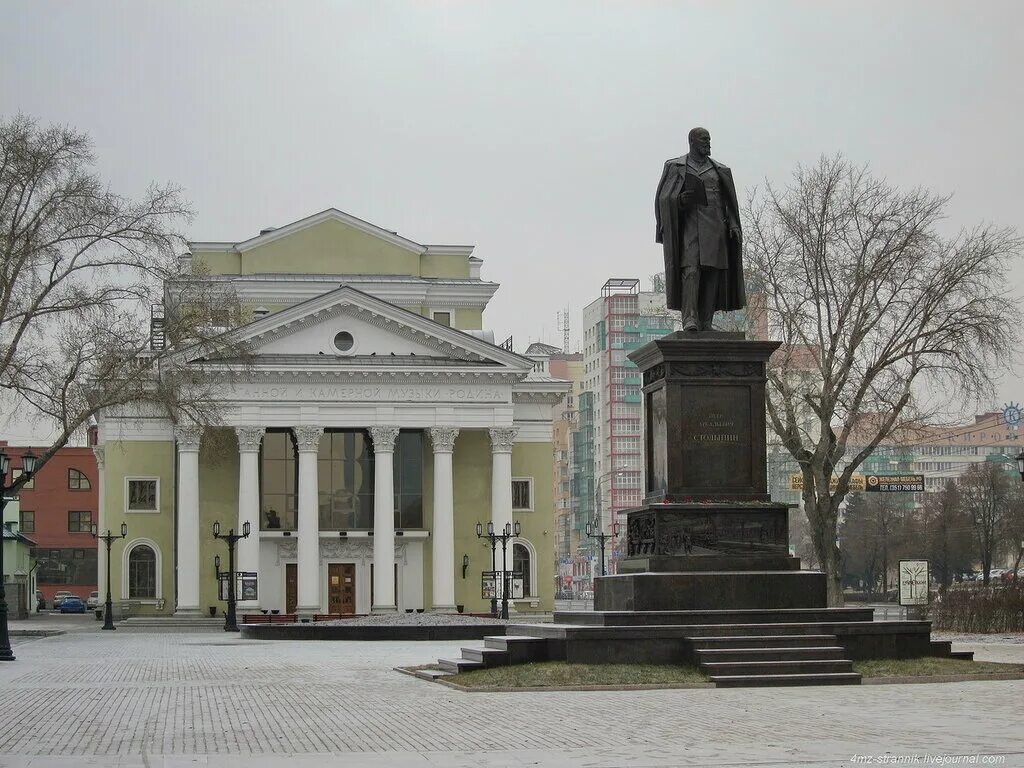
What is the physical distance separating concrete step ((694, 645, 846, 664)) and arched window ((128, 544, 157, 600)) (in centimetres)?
5430

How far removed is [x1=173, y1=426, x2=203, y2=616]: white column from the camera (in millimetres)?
65438

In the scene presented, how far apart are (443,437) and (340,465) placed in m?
5.13

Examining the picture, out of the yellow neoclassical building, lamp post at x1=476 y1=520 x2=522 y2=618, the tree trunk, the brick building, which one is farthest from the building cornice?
the brick building

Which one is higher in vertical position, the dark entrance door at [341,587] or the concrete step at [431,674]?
the concrete step at [431,674]

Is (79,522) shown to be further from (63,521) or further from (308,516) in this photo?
(308,516)

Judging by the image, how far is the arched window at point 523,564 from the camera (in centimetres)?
7162

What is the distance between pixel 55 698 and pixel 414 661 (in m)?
9.62

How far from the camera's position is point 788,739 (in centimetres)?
1309

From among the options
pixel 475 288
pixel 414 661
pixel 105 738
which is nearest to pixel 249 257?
pixel 475 288

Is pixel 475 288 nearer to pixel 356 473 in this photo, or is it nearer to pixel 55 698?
pixel 356 473

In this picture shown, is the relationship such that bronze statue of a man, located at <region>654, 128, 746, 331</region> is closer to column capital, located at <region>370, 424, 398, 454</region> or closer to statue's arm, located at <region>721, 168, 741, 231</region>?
statue's arm, located at <region>721, 168, 741, 231</region>

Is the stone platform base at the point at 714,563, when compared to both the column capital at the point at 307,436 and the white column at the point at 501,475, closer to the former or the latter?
the column capital at the point at 307,436

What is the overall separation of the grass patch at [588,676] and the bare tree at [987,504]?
69.5m

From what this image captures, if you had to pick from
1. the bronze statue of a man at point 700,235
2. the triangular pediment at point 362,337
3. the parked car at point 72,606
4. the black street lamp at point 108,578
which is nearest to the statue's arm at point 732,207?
the bronze statue of a man at point 700,235
